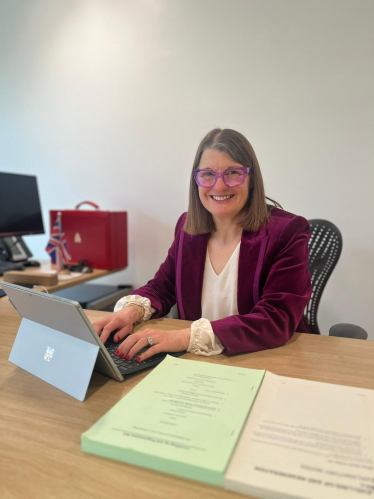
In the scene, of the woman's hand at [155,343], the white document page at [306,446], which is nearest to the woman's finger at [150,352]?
the woman's hand at [155,343]

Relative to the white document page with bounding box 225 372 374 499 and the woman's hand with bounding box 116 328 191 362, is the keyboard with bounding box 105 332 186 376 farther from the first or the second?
the white document page with bounding box 225 372 374 499

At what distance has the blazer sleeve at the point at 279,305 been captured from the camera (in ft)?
3.36

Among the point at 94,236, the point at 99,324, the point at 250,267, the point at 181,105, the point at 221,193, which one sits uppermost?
the point at 181,105

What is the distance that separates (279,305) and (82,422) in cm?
66

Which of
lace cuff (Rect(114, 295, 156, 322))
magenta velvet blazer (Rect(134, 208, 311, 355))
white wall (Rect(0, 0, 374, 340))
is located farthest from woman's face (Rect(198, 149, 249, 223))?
white wall (Rect(0, 0, 374, 340))

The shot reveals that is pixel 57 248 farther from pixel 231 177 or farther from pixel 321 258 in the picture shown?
pixel 321 258

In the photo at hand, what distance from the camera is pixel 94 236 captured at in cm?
250

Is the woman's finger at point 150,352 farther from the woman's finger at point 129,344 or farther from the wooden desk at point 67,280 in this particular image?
the wooden desk at point 67,280

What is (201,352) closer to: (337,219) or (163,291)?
(163,291)

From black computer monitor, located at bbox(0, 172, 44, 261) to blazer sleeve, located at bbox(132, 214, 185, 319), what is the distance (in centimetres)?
135

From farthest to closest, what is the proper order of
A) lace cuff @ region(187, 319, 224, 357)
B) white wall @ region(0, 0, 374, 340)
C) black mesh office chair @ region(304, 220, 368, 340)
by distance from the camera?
white wall @ region(0, 0, 374, 340)
black mesh office chair @ region(304, 220, 368, 340)
lace cuff @ region(187, 319, 224, 357)

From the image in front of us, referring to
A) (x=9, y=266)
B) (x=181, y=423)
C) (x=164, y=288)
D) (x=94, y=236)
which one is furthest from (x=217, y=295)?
(x=9, y=266)

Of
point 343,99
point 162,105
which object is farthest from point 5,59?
point 343,99

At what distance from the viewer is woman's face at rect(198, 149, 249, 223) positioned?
1.36 m
